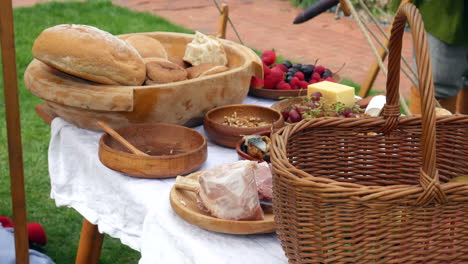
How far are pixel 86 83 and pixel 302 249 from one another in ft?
2.73

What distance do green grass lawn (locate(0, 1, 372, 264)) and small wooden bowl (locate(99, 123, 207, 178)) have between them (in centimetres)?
113

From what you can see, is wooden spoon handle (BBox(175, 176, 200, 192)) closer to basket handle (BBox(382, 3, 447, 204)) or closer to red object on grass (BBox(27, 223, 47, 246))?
basket handle (BBox(382, 3, 447, 204))

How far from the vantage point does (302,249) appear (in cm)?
94

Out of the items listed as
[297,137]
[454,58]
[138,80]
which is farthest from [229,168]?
[454,58]

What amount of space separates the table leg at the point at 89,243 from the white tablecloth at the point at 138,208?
0.86 feet

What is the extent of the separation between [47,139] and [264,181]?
2683 millimetres

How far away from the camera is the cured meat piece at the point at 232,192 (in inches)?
44.8

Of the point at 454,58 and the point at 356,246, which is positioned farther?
the point at 454,58

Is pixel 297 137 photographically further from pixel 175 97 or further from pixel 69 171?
pixel 69 171

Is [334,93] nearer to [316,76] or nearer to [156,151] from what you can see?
[316,76]

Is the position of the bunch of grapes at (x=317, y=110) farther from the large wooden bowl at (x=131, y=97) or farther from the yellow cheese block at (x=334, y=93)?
the large wooden bowl at (x=131, y=97)

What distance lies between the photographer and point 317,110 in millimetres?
1565

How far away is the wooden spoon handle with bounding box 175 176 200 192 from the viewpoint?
4.10ft

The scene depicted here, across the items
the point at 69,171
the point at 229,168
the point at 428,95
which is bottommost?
A: the point at 69,171
